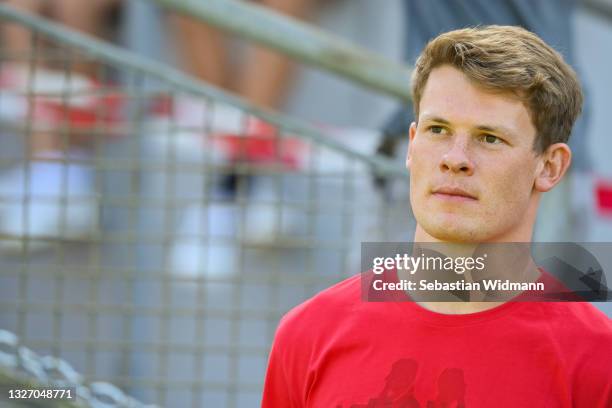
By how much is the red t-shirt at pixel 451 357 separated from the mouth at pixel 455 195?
6.3 inches

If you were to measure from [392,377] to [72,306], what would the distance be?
1.67 m

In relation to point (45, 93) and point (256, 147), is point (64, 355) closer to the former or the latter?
point (256, 147)

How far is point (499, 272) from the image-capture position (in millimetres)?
1555

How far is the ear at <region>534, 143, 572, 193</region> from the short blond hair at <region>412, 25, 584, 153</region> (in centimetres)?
1

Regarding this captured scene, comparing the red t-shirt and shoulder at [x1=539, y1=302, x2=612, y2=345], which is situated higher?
shoulder at [x1=539, y1=302, x2=612, y2=345]

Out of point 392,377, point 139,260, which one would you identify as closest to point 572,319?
point 392,377

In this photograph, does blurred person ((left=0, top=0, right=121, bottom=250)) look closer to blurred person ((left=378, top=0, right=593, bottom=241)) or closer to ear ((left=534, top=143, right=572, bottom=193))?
blurred person ((left=378, top=0, right=593, bottom=241))

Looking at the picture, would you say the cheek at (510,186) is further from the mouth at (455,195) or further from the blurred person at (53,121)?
the blurred person at (53,121)

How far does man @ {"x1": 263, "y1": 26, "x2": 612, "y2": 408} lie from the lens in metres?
1.47

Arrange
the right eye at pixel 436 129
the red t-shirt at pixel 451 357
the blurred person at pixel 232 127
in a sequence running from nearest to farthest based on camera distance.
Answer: the red t-shirt at pixel 451 357 → the right eye at pixel 436 129 → the blurred person at pixel 232 127

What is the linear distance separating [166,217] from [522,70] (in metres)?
1.72

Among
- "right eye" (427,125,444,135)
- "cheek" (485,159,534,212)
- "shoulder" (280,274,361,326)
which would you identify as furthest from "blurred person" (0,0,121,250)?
"cheek" (485,159,534,212)

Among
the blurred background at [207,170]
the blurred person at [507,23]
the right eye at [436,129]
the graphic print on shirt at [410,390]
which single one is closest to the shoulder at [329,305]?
the graphic print on shirt at [410,390]

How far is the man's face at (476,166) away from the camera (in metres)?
1.52
